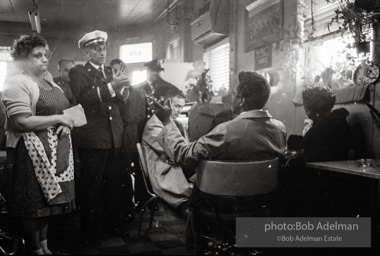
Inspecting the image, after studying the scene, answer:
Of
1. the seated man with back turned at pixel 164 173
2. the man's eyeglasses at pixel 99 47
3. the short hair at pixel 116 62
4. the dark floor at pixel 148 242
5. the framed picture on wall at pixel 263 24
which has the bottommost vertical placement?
the dark floor at pixel 148 242

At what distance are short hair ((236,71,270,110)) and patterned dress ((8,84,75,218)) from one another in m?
0.97

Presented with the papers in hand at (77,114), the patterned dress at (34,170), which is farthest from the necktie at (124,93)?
the patterned dress at (34,170)

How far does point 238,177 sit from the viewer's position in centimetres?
170

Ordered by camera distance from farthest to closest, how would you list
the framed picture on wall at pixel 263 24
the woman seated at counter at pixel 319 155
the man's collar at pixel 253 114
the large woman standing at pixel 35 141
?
the framed picture on wall at pixel 263 24
the woman seated at counter at pixel 319 155
the man's collar at pixel 253 114
the large woman standing at pixel 35 141

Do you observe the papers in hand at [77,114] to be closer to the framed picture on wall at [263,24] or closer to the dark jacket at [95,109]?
the dark jacket at [95,109]

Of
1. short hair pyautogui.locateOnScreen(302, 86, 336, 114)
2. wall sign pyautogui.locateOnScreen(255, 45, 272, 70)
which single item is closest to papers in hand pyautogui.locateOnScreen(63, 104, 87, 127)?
short hair pyautogui.locateOnScreen(302, 86, 336, 114)

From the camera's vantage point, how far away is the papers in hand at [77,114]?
1753 millimetres

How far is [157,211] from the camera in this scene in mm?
2393

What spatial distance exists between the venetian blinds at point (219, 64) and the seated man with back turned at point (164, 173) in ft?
2.89

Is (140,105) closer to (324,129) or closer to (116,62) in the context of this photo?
(116,62)

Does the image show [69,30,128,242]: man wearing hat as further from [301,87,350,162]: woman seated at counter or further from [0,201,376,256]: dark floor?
[301,87,350,162]: woman seated at counter

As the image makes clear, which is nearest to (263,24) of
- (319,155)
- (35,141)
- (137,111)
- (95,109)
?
(319,155)

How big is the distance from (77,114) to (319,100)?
5.33 feet

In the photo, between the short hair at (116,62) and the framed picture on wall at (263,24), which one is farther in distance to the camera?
the framed picture on wall at (263,24)
